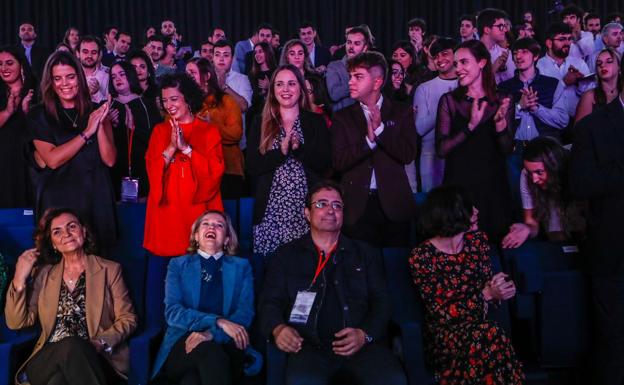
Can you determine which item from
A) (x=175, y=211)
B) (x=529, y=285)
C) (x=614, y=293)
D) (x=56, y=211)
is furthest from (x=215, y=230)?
(x=614, y=293)

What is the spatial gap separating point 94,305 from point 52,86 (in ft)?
3.84

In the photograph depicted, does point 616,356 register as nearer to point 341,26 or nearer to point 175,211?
point 175,211

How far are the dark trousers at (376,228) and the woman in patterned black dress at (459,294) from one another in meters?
0.35

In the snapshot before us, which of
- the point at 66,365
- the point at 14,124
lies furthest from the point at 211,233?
the point at 14,124

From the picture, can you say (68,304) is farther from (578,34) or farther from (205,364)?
(578,34)

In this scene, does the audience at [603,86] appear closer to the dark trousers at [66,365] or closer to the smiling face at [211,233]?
the smiling face at [211,233]

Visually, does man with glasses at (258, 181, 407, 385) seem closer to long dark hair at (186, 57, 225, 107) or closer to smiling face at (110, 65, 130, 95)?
long dark hair at (186, 57, 225, 107)

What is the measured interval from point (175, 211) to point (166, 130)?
439mm

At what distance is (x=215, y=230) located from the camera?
3.55m

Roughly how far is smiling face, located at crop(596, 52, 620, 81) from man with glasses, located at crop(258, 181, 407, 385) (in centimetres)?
188

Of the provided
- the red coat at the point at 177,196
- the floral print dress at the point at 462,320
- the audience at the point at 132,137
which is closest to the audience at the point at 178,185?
the red coat at the point at 177,196

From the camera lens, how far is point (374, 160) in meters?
3.86

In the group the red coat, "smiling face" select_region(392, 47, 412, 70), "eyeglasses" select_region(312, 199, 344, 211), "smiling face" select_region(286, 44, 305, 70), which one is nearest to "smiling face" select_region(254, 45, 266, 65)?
"smiling face" select_region(286, 44, 305, 70)

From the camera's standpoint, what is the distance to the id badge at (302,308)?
3289 mm
